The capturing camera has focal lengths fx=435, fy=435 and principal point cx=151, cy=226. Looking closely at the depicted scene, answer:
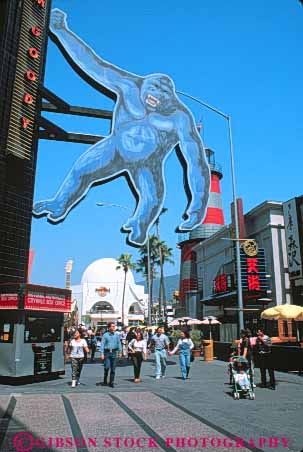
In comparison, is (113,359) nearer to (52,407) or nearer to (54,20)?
(52,407)

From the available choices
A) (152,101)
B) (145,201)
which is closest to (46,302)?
(145,201)

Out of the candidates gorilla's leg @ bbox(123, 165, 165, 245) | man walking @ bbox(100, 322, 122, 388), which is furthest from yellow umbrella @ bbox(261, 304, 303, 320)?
man walking @ bbox(100, 322, 122, 388)

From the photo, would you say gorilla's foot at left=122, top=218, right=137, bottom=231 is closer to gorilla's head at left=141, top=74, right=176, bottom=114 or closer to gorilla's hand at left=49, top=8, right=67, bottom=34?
gorilla's head at left=141, top=74, right=176, bottom=114

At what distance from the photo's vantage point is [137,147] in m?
16.7

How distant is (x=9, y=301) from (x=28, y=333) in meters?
1.13

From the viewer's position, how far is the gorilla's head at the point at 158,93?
17781 millimetres

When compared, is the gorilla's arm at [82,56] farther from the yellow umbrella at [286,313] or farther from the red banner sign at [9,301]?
the yellow umbrella at [286,313]

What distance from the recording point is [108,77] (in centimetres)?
1717

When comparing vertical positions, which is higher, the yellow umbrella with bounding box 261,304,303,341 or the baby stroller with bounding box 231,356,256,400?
the yellow umbrella with bounding box 261,304,303,341

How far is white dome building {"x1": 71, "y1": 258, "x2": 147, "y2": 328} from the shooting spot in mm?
87812

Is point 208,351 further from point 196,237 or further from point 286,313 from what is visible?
point 196,237

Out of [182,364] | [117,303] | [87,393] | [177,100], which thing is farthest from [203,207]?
[117,303]

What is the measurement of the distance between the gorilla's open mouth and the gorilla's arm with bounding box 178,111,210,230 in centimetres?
111

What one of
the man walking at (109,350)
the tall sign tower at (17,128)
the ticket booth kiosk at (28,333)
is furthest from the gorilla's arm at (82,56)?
the man walking at (109,350)
